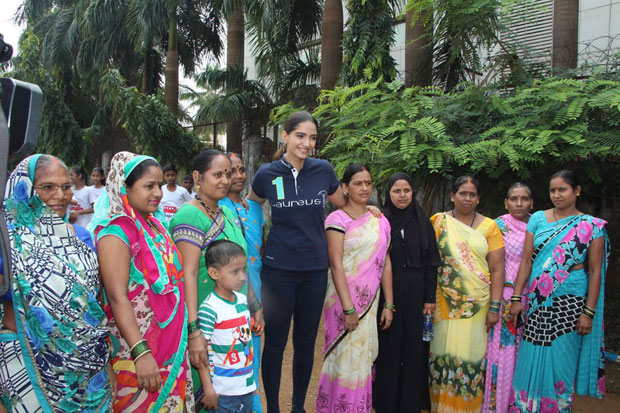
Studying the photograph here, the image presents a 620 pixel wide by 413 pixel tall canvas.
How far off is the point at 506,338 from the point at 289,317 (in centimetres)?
165

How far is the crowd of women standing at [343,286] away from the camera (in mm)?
2273

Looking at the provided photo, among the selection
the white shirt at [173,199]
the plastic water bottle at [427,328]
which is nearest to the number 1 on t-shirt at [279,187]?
the plastic water bottle at [427,328]

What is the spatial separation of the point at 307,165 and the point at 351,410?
1677mm

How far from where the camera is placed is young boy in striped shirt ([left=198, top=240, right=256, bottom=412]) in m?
2.48

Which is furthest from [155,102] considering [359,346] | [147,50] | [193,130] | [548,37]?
[359,346]

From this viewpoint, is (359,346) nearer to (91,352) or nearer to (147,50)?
(91,352)

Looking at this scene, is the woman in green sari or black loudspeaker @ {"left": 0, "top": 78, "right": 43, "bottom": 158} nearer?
black loudspeaker @ {"left": 0, "top": 78, "right": 43, "bottom": 158}

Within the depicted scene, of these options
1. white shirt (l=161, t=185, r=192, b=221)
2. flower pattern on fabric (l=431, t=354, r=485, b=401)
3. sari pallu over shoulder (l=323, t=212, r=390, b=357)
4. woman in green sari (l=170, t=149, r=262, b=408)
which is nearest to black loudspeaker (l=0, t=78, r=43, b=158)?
woman in green sari (l=170, t=149, r=262, b=408)

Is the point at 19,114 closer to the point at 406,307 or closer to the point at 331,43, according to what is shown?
the point at 406,307

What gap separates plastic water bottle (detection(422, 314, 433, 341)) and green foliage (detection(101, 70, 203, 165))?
8139 mm

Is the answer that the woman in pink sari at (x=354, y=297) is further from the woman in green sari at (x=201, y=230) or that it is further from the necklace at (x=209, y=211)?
the necklace at (x=209, y=211)

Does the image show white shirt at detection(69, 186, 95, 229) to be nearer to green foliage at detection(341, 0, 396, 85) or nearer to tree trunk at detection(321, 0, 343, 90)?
tree trunk at detection(321, 0, 343, 90)

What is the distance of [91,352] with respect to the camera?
2129 millimetres

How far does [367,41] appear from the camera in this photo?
24.3 ft
